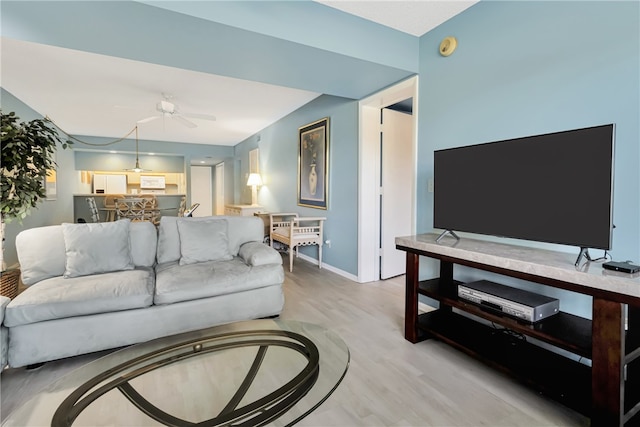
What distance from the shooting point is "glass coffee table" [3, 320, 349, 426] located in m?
1.11

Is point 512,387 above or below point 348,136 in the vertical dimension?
below

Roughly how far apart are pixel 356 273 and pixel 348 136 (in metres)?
1.70

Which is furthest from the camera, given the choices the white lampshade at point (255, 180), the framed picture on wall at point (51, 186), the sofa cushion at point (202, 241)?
the white lampshade at point (255, 180)

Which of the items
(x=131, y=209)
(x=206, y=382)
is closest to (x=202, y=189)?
(x=131, y=209)

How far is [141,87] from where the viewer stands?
3949 mm

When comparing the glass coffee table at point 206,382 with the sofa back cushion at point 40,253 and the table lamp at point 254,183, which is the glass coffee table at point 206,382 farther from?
the table lamp at point 254,183

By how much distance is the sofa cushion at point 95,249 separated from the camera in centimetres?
230

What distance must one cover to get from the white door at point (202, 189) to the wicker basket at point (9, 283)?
8697 mm

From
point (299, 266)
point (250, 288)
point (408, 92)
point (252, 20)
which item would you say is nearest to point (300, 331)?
point (250, 288)

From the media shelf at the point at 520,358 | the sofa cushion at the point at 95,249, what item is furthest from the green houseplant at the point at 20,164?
the media shelf at the point at 520,358

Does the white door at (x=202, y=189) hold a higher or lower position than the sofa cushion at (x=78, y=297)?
higher

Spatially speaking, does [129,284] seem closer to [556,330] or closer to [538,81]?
[556,330]

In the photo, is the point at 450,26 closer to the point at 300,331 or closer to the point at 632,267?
the point at 632,267

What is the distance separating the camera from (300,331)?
1680mm
